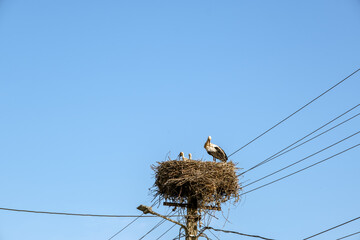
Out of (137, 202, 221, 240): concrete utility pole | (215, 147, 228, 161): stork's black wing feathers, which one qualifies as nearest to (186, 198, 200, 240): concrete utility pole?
(137, 202, 221, 240): concrete utility pole

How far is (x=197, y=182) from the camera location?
10.8 meters

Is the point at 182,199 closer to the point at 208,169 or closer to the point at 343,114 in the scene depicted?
the point at 208,169

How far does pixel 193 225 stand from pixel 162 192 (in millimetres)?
1516

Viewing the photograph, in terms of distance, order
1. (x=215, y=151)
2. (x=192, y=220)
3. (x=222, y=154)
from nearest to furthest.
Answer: (x=192, y=220), (x=222, y=154), (x=215, y=151)

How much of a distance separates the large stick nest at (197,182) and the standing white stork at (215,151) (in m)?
2.42

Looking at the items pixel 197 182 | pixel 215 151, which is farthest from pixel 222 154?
pixel 197 182

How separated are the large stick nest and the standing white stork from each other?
7.95ft

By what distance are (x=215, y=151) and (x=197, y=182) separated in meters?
3.83

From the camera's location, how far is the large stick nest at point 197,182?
Result: 425 inches

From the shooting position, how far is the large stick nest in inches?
425

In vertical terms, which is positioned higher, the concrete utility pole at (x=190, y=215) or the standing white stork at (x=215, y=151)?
the standing white stork at (x=215, y=151)

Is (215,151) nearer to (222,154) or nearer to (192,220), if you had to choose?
(222,154)

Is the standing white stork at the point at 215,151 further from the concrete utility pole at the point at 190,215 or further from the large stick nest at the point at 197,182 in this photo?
the concrete utility pole at the point at 190,215

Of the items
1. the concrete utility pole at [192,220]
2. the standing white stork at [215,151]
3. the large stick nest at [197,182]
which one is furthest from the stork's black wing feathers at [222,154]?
the concrete utility pole at [192,220]
